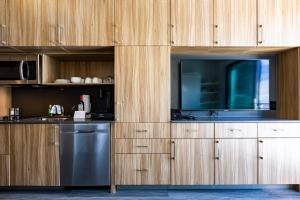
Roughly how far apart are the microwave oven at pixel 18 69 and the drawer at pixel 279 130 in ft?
8.91

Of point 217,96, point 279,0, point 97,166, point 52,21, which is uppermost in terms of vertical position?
point 279,0

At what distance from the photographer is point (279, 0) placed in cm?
310

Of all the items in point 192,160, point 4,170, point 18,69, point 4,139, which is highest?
point 18,69

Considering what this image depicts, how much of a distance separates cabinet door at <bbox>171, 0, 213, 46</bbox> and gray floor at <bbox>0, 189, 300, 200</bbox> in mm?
1739

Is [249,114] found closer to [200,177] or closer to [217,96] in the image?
[217,96]

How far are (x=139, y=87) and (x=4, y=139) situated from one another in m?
1.65

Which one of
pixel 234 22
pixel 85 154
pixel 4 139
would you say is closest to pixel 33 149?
pixel 4 139

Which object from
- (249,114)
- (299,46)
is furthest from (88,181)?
(299,46)

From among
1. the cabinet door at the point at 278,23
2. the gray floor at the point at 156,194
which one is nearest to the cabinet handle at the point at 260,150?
the gray floor at the point at 156,194

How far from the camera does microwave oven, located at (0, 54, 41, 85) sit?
325 centimetres

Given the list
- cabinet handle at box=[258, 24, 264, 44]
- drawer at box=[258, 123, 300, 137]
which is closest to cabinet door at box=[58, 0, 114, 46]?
→ cabinet handle at box=[258, 24, 264, 44]

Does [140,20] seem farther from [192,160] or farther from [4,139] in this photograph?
[4,139]

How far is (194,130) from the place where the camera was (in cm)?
306

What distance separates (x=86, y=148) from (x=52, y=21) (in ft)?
4.96
